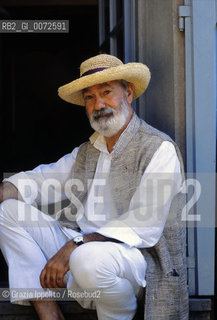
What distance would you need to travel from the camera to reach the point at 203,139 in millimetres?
3338

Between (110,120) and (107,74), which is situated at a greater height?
(107,74)

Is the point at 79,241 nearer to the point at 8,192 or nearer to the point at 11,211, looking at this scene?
the point at 11,211

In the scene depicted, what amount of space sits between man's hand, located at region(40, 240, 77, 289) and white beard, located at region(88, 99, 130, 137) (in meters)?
0.66

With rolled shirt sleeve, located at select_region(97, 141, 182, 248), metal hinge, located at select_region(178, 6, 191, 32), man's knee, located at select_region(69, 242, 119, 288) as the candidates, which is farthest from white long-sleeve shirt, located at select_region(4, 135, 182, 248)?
metal hinge, located at select_region(178, 6, 191, 32)

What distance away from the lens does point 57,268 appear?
280 cm

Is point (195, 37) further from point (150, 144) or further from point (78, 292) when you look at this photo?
point (78, 292)

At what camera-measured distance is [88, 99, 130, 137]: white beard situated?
3.09 metres

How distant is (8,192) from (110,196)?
598mm

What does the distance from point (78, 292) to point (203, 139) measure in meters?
1.16

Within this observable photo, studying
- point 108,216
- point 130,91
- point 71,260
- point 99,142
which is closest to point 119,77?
point 130,91

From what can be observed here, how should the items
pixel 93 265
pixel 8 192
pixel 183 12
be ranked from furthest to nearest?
pixel 183 12 → pixel 8 192 → pixel 93 265

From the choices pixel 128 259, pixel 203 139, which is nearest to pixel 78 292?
pixel 128 259

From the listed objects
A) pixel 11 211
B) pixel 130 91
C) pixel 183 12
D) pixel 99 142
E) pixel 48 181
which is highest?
pixel 183 12

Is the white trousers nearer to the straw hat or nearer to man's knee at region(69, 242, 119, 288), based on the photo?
man's knee at region(69, 242, 119, 288)
